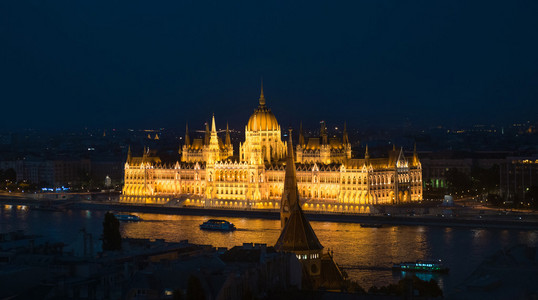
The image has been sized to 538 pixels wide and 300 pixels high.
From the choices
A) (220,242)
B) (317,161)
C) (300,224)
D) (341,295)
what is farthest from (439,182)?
(341,295)

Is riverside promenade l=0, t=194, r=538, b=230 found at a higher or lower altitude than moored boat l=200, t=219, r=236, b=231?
higher

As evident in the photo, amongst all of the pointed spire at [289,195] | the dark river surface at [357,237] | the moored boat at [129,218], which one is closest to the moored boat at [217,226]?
the dark river surface at [357,237]

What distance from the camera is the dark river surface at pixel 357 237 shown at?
4203 centimetres

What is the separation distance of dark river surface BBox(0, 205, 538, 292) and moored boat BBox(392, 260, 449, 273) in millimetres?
404

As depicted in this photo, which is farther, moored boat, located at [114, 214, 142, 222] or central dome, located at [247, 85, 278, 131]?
central dome, located at [247, 85, 278, 131]

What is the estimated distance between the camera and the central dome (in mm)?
79438

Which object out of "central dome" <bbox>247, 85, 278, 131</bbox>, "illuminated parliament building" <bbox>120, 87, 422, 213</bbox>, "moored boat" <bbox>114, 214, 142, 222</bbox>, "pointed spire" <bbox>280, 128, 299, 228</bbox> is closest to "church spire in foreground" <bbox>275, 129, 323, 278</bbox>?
"pointed spire" <bbox>280, 128, 299, 228</bbox>

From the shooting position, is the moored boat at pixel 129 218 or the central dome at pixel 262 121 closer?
the moored boat at pixel 129 218

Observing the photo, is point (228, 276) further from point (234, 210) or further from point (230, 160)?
point (230, 160)

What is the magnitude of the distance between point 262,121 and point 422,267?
132ft

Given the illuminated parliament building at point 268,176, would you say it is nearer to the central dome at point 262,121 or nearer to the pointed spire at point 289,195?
the central dome at point 262,121

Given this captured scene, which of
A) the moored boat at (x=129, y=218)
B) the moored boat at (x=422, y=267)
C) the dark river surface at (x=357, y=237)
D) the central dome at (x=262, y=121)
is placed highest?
the central dome at (x=262, y=121)

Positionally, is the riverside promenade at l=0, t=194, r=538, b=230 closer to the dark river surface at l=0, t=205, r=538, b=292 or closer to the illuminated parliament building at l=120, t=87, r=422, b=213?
the dark river surface at l=0, t=205, r=538, b=292

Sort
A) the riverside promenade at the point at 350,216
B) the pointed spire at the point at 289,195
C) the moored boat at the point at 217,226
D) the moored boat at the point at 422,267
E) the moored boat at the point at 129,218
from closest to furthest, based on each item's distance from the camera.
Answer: the pointed spire at the point at 289,195
the moored boat at the point at 422,267
the riverside promenade at the point at 350,216
the moored boat at the point at 217,226
the moored boat at the point at 129,218
